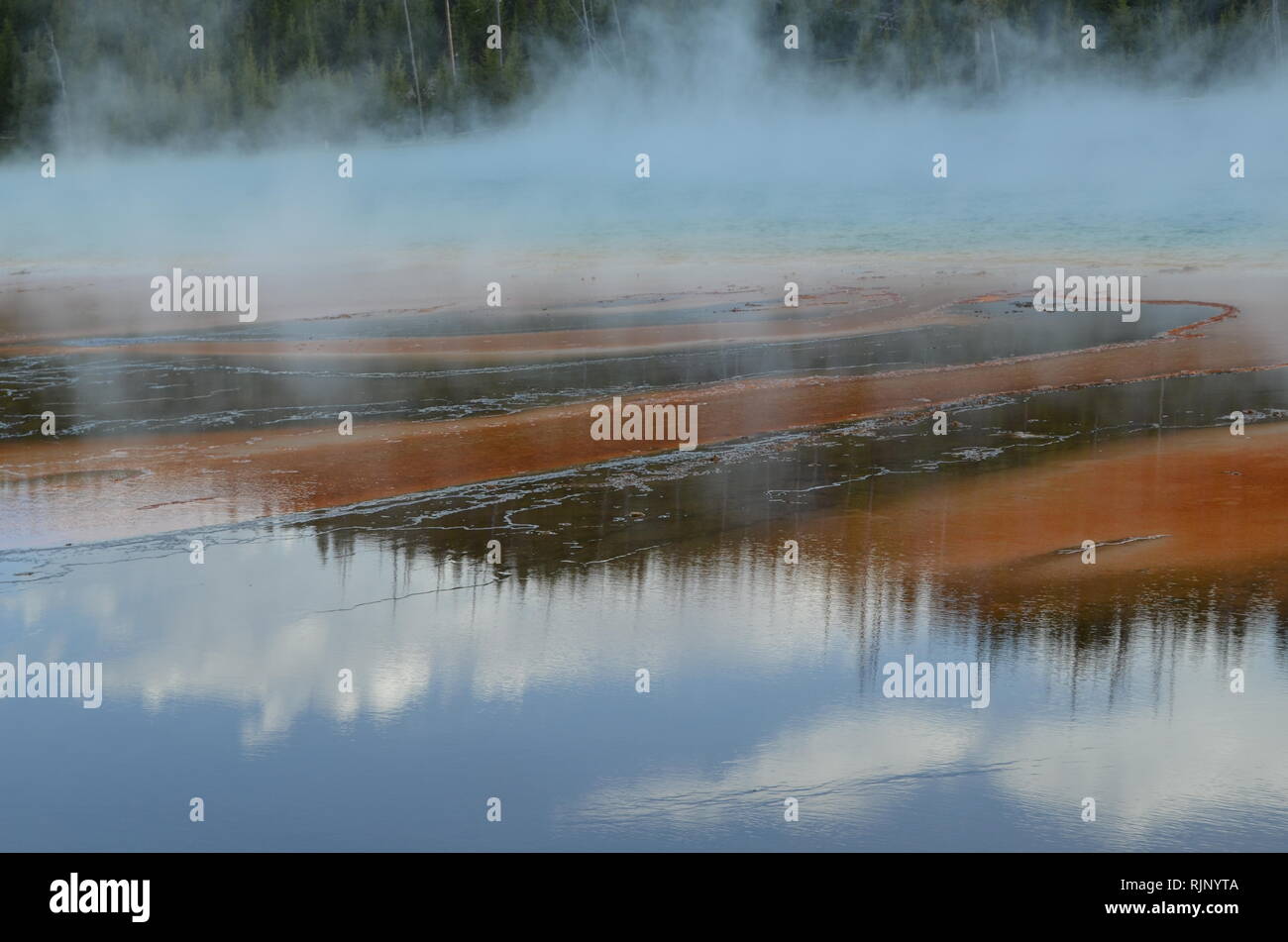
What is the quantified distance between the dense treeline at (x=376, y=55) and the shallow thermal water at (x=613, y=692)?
3533 cm

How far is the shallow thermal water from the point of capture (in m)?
6.29

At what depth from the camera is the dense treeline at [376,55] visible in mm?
44031

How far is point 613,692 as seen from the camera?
24.9 feet

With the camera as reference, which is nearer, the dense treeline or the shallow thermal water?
the shallow thermal water

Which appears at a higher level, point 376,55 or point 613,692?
point 376,55

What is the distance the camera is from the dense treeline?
4403 cm

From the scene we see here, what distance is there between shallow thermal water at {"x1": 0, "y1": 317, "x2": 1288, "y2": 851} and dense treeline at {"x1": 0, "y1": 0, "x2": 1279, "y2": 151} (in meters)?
35.3

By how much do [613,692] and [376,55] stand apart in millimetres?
41198

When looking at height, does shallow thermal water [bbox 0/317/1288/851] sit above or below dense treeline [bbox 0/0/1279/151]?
below

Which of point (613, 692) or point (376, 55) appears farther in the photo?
point (376, 55)

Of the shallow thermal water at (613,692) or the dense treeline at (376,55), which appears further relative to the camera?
the dense treeline at (376,55)

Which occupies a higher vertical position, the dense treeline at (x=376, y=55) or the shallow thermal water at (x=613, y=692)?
the dense treeline at (x=376, y=55)

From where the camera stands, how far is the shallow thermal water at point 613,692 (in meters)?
6.29

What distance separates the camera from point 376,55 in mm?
45969
